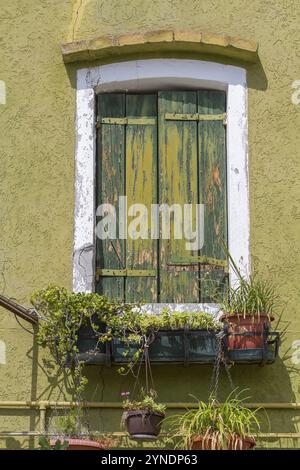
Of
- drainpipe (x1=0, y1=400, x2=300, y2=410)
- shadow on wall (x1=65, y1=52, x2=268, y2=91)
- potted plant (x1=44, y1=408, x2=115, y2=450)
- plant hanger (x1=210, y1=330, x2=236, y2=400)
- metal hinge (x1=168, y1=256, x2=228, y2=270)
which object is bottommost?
potted plant (x1=44, y1=408, x2=115, y2=450)

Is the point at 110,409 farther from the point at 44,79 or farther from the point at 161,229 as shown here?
the point at 44,79

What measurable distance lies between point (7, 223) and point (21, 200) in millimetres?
200

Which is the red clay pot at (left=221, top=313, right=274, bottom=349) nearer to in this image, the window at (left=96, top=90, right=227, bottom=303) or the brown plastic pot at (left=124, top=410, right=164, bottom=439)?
the window at (left=96, top=90, right=227, bottom=303)

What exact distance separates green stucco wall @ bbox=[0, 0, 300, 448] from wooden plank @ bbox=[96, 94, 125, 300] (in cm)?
24

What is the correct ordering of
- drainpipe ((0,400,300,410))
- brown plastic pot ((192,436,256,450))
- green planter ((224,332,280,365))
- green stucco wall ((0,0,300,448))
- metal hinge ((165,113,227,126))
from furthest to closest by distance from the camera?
Answer: metal hinge ((165,113,227,126))
green stucco wall ((0,0,300,448))
drainpipe ((0,400,300,410))
green planter ((224,332,280,365))
brown plastic pot ((192,436,256,450))

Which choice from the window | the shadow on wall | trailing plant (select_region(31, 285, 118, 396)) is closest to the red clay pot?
the window

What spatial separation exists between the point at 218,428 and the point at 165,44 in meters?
2.96

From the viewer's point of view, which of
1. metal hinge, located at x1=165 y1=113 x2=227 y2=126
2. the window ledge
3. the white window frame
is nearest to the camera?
the white window frame

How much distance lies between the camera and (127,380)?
334 inches

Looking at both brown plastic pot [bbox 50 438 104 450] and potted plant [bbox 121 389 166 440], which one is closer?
brown plastic pot [bbox 50 438 104 450]

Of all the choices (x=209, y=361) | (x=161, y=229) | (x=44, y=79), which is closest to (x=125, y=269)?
(x=161, y=229)

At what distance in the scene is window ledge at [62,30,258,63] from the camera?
905cm

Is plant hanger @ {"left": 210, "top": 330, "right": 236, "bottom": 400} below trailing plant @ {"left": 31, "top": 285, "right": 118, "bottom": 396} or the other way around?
below
